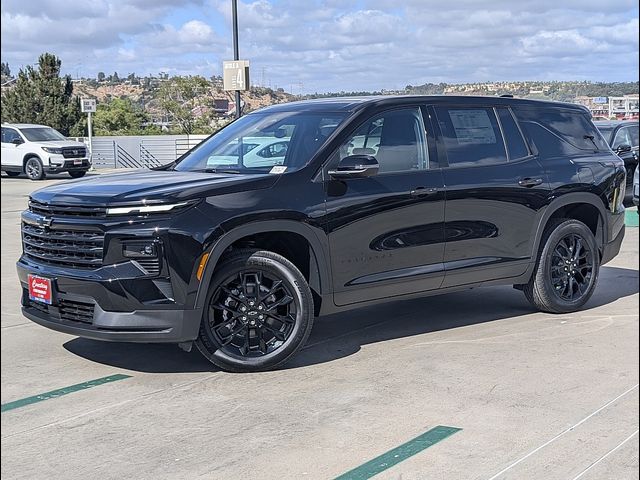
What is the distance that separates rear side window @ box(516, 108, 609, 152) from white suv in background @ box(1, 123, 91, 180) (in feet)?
68.1

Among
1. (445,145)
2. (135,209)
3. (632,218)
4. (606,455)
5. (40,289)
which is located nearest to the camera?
(606,455)

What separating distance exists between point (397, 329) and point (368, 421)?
2153 mm

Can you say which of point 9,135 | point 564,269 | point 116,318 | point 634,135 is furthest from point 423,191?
point 9,135

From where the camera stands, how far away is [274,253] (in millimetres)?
5641

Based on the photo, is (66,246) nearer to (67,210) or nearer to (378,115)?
(67,210)

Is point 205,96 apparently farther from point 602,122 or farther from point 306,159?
point 306,159

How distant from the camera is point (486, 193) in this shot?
21.6ft

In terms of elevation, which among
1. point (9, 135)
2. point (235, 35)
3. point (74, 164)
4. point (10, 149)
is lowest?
point (74, 164)

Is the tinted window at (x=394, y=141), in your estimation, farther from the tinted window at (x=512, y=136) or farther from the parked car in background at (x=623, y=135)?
the parked car in background at (x=623, y=135)

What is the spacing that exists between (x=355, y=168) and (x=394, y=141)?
0.69 m

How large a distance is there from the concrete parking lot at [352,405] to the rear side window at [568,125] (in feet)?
5.20

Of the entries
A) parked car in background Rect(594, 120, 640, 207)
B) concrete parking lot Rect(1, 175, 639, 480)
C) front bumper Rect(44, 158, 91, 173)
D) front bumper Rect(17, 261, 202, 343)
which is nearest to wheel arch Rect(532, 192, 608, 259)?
concrete parking lot Rect(1, 175, 639, 480)

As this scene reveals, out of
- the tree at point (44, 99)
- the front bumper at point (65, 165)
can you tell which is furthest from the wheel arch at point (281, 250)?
the tree at point (44, 99)

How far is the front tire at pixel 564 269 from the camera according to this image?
23.3ft
